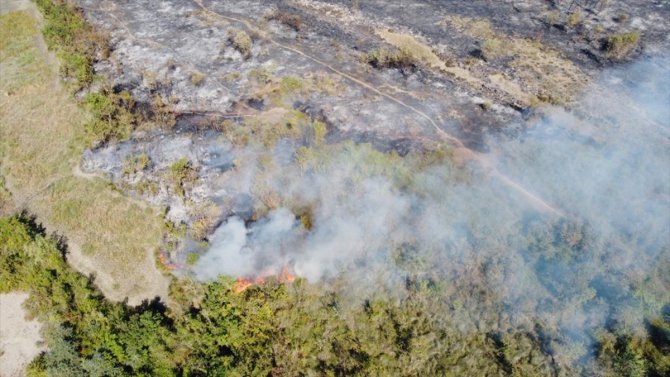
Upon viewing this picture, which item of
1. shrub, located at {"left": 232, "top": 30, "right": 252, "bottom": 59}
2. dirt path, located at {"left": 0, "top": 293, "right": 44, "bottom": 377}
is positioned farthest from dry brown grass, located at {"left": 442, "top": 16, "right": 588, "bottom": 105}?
dirt path, located at {"left": 0, "top": 293, "right": 44, "bottom": 377}

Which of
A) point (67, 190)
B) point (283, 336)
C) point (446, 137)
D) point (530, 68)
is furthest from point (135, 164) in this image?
point (530, 68)

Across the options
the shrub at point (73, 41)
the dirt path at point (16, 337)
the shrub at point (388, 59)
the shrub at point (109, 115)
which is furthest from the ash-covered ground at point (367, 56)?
the dirt path at point (16, 337)

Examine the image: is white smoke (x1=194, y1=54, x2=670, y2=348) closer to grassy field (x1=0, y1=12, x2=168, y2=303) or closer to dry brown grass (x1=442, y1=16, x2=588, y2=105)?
grassy field (x1=0, y1=12, x2=168, y2=303)

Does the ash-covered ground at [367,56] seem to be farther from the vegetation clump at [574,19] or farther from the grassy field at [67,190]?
the grassy field at [67,190]

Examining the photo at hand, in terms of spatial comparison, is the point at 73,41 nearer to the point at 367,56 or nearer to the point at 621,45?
the point at 367,56

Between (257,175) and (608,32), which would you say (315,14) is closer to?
(257,175)

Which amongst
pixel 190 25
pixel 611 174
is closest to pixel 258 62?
pixel 190 25
